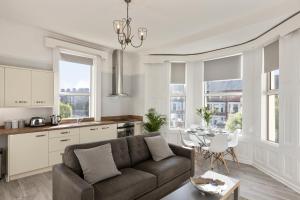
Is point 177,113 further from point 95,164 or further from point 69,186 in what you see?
point 69,186

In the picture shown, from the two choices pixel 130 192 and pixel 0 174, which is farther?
pixel 0 174

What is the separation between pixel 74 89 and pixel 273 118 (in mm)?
4668

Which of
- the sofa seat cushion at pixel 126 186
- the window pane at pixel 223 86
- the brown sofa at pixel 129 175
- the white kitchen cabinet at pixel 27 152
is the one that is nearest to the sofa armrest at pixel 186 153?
the brown sofa at pixel 129 175

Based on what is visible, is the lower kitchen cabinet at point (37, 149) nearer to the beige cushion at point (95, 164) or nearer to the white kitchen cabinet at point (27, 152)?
the white kitchen cabinet at point (27, 152)

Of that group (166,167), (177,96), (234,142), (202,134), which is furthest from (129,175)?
(177,96)

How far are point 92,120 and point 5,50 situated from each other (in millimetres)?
2449

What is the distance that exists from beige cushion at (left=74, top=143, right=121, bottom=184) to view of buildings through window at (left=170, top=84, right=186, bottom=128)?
11.4 feet

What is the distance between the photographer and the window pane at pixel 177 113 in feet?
18.8

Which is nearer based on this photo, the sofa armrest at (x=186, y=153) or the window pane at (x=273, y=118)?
the sofa armrest at (x=186, y=153)

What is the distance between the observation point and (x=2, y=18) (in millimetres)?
3596

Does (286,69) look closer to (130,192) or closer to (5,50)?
(130,192)

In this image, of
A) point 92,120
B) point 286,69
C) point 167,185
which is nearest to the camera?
point 167,185

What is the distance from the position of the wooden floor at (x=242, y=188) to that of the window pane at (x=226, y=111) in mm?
1392

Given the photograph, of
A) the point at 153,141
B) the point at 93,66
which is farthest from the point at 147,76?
the point at 153,141
